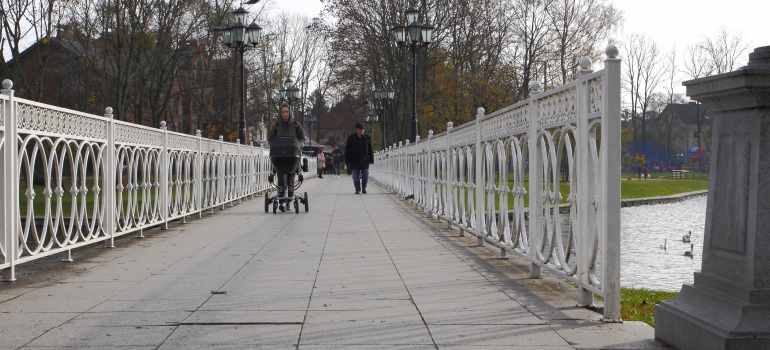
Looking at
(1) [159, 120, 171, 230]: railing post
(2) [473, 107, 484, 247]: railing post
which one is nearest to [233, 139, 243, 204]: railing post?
(1) [159, 120, 171, 230]: railing post

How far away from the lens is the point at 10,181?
6094 mm

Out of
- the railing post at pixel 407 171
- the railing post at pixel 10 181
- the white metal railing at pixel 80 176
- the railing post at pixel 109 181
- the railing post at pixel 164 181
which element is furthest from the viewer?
the railing post at pixel 407 171

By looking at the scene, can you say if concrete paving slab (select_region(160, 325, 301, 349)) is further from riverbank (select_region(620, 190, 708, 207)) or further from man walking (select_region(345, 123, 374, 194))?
riverbank (select_region(620, 190, 708, 207))

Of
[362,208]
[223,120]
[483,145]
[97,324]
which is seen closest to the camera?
[97,324]

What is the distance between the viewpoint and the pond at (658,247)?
9.12 meters

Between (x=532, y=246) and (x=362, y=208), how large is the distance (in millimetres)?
10043

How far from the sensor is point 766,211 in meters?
3.61

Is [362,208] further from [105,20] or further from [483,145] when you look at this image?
[105,20]

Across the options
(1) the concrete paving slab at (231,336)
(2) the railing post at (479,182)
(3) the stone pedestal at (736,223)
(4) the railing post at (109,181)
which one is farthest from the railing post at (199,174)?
(3) the stone pedestal at (736,223)

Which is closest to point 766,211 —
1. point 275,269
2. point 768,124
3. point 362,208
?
point 768,124

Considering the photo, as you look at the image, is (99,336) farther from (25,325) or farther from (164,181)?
(164,181)

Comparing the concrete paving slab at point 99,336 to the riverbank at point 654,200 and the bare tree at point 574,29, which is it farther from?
the bare tree at point 574,29

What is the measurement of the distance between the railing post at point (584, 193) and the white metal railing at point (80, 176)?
4.07m

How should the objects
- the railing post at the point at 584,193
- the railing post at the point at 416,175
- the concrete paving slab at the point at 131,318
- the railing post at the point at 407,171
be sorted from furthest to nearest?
the railing post at the point at 407,171 → the railing post at the point at 416,175 → the railing post at the point at 584,193 → the concrete paving slab at the point at 131,318
